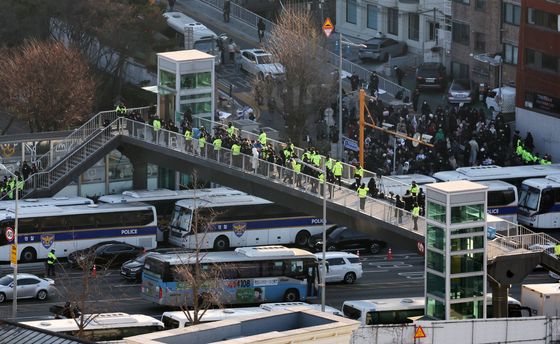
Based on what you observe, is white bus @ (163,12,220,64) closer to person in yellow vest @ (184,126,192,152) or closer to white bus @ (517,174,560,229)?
person in yellow vest @ (184,126,192,152)

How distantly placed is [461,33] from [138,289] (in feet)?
139

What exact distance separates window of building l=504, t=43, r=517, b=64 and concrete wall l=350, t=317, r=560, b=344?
46.6 m

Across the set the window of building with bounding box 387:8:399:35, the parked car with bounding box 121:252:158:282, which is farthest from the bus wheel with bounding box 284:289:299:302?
the window of building with bounding box 387:8:399:35

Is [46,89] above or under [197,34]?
above

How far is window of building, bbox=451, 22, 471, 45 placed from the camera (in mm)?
130750

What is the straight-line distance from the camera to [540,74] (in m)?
119

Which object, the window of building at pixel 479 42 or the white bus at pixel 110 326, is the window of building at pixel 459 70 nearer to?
the window of building at pixel 479 42

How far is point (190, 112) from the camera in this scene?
103625 mm

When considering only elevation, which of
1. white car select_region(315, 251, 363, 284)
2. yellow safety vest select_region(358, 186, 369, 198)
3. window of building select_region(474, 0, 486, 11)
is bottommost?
white car select_region(315, 251, 363, 284)

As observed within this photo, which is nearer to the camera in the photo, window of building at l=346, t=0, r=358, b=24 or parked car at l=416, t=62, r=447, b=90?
parked car at l=416, t=62, r=447, b=90

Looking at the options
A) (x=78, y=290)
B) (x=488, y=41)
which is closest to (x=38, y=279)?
(x=78, y=290)

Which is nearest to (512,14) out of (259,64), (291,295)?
(259,64)

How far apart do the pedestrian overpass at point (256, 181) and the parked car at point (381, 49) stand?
1121 inches

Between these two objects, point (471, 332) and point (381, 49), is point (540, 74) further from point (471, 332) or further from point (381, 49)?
point (471, 332)
